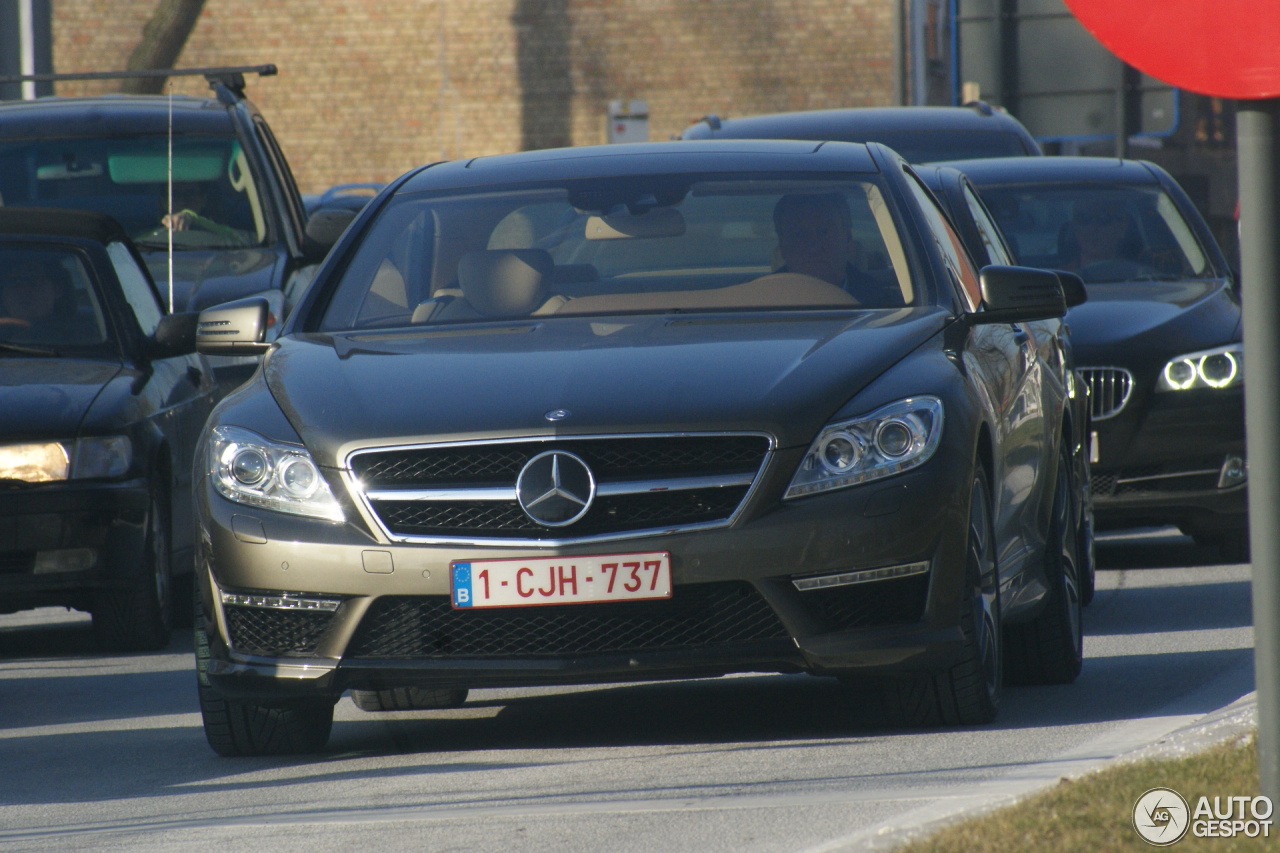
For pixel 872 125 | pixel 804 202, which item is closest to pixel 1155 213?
pixel 872 125

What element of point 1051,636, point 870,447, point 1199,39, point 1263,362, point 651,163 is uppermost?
point 1199,39

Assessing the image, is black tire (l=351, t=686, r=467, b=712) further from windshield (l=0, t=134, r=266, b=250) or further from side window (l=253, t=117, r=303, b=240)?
side window (l=253, t=117, r=303, b=240)

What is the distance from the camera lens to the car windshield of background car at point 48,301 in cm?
963

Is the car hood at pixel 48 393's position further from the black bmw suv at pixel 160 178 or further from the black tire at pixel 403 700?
the black bmw suv at pixel 160 178

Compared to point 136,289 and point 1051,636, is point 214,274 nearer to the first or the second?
point 136,289

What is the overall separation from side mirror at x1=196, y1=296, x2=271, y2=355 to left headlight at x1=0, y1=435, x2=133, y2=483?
1934 millimetres

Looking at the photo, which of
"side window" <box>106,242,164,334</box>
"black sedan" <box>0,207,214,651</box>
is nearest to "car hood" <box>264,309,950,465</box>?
"black sedan" <box>0,207,214,651</box>

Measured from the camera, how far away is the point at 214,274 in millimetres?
11609

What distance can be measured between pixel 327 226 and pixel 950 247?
504 cm

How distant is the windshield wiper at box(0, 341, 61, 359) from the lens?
9.44m

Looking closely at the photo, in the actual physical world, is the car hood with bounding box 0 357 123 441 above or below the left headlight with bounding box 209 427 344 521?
below

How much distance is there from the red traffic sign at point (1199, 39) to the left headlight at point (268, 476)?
241 centimetres

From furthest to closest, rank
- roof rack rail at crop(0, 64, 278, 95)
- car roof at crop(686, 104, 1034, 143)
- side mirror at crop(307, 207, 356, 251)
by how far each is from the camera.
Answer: car roof at crop(686, 104, 1034, 143) → roof rack rail at crop(0, 64, 278, 95) → side mirror at crop(307, 207, 356, 251)

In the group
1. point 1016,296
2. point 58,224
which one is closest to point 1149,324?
point 1016,296
